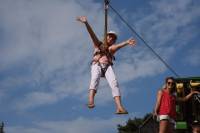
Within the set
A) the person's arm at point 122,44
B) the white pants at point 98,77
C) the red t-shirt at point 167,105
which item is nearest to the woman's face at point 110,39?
the person's arm at point 122,44

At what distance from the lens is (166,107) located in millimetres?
10258

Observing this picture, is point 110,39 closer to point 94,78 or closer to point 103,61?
point 103,61

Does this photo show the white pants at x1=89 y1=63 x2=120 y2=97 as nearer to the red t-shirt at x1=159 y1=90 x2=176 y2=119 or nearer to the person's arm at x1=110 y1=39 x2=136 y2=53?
the person's arm at x1=110 y1=39 x2=136 y2=53

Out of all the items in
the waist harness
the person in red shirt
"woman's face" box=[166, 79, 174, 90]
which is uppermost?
the waist harness

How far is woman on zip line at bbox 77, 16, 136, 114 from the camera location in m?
10.7

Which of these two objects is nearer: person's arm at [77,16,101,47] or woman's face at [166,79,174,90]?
woman's face at [166,79,174,90]

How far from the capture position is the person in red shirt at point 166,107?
10.2 meters

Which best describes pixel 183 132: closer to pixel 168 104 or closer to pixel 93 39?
pixel 168 104

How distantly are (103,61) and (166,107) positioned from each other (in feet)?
5.71

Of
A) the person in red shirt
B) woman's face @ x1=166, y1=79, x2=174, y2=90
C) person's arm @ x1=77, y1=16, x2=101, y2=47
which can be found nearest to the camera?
the person in red shirt

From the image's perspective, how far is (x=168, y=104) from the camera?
10273 millimetres

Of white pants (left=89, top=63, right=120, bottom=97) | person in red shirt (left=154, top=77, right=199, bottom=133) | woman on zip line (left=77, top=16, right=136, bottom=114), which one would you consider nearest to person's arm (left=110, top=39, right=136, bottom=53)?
woman on zip line (left=77, top=16, right=136, bottom=114)

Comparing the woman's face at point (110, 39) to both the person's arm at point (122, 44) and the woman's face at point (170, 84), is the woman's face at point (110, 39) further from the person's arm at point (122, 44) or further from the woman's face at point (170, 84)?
the woman's face at point (170, 84)

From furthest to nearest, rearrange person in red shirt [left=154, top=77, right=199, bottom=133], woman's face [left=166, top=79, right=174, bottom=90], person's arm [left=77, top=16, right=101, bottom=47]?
person's arm [left=77, top=16, right=101, bottom=47]
woman's face [left=166, top=79, right=174, bottom=90]
person in red shirt [left=154, top=77, right=199, bottom=133]
